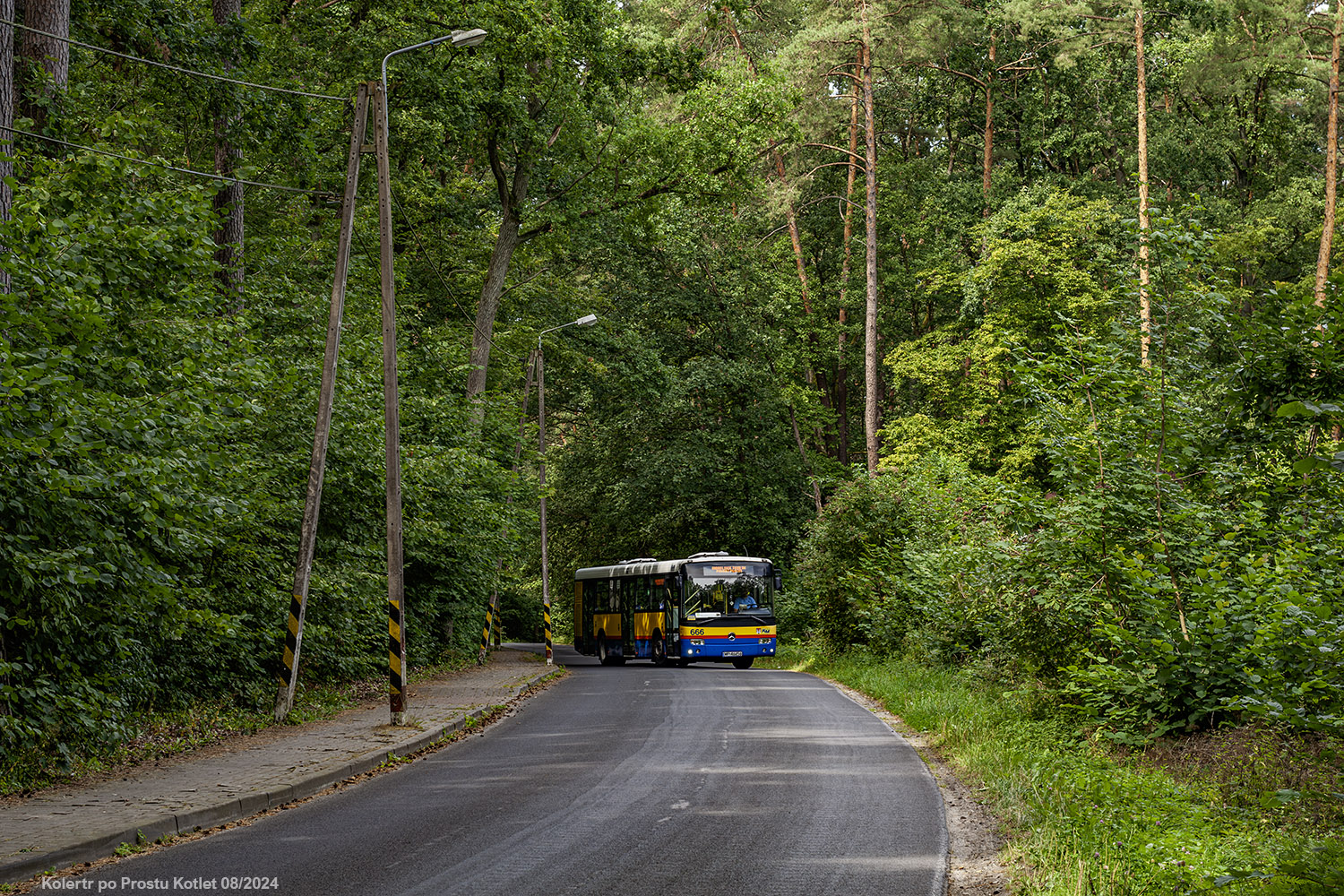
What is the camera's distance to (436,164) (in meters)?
31.6

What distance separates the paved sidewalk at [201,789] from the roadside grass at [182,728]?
0.24 m

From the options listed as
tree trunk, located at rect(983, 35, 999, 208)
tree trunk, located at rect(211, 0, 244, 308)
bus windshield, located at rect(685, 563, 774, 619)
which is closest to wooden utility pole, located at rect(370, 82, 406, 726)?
tree trunk, located at rect(211, 0, 244, 308)

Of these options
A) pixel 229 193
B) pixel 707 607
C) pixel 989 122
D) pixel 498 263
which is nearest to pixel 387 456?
pixel 229 193

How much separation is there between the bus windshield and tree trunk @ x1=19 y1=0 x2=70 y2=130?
71.7 ft

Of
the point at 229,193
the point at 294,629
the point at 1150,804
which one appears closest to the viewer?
the point at 1150,804

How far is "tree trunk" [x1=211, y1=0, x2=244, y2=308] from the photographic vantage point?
19688 millimetres

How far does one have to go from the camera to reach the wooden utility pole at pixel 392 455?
16234mm

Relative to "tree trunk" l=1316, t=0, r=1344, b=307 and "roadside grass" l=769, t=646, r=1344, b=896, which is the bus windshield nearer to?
"roadside grass" l=769, t=646, r=1344, b=896

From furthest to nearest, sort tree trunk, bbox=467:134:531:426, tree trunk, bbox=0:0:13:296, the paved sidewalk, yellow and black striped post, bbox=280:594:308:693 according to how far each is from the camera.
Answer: tree trunk, bbox=467:134:531:426
yellow and black striped post, bbox=280:594:308:693
tree trunk, bbox=0:0:13:296
the paved sidewalk

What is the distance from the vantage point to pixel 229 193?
21562 millimetres

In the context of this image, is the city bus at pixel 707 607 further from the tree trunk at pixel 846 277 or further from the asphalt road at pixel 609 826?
the asphalt road at pixel 609 826

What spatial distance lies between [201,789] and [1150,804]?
8.20m

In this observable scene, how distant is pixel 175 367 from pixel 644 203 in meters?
19.9

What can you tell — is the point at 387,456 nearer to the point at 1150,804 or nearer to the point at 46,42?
the point at 46,42
